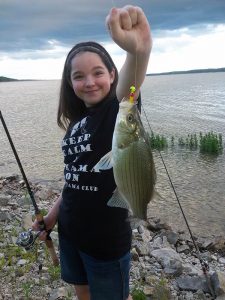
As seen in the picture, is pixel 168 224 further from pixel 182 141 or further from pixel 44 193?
pixel 182 141

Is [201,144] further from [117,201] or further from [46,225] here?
[117,201]

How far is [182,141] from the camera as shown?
1977 centimetres

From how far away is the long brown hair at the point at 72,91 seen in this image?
299cm

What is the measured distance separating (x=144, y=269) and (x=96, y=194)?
3.48 m

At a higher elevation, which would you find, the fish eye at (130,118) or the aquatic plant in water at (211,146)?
the fish eye at (130,118)

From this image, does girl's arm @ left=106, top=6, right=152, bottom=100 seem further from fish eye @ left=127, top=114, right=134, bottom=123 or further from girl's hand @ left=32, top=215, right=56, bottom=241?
girl's hand @ left=32, top=215, right=56, bottom=241

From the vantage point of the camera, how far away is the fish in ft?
7.38

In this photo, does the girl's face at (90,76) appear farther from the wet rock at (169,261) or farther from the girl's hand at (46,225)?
the wet rock at (169,261)

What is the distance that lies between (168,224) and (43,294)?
557 cm

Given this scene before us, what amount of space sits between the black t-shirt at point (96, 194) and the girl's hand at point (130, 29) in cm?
60

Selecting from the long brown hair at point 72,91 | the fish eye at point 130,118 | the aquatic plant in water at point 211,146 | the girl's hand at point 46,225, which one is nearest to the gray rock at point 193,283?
the girl's hand at point 46,225

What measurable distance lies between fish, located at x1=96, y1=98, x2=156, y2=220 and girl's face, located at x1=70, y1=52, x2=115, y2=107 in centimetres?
61

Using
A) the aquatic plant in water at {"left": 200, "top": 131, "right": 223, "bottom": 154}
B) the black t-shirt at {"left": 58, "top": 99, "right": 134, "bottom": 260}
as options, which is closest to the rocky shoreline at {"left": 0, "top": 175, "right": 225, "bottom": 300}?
the black t-shirt at {"left": 58, "top": 99, "right": 134, "bottom": 260}

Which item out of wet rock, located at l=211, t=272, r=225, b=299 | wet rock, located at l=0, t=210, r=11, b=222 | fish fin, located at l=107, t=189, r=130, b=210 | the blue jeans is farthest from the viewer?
wet rock, located at l=0, t=210, r=11, b=222
